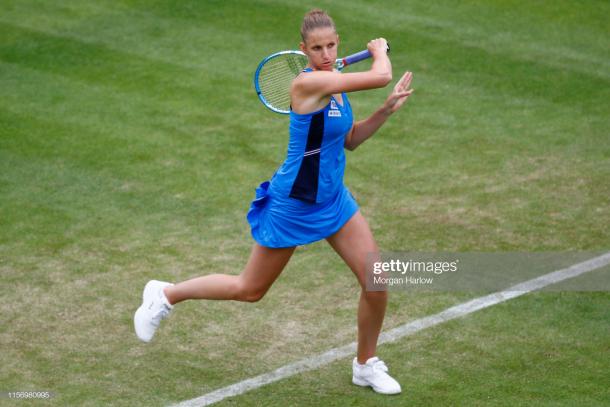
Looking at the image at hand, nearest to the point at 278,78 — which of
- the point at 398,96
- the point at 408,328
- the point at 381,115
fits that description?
the point at 381,115

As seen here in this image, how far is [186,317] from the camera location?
7.74 meters

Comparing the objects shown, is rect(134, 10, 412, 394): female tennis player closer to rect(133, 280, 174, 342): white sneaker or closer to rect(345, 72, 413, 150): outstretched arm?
rect(345, 72, 413, 150): outstretched arm

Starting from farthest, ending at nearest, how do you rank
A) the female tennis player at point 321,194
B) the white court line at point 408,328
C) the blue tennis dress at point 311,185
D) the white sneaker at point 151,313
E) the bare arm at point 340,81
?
1. the white sneaker at point 151,313
2. the white court line at point 408,328
3. the blue tennis dress at point 311,185
4. the female tennis player at point 321,194
5. the bare arm at point 340,81

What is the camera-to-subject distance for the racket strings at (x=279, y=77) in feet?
23.3

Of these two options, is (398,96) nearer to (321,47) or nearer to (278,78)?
(321,47)

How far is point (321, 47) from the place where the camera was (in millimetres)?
6242

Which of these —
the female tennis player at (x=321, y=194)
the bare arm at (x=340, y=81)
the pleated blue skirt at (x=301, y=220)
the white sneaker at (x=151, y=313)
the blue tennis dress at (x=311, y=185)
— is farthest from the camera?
the white sneaker at (x=151, y=313)

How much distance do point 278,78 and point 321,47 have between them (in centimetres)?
100

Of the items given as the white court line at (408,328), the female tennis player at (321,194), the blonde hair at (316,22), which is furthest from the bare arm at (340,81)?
the white court line at (408,328)

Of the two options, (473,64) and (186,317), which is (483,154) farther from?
(186,317)

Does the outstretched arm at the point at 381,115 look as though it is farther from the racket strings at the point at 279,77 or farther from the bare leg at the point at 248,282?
the bare leg at the point at 248,282

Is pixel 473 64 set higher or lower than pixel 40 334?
higher

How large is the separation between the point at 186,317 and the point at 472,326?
2.12 m

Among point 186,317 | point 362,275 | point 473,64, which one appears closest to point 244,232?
point 186,317
